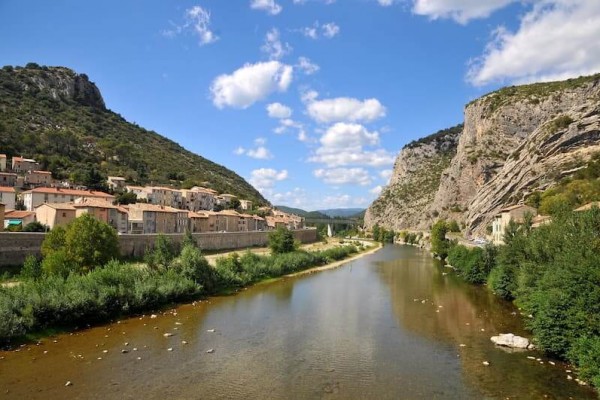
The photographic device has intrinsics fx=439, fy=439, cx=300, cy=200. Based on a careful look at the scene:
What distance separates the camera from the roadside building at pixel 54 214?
47.4 metres

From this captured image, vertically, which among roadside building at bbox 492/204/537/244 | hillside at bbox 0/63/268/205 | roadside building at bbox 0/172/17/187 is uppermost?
hillside at bbox 0/63/268/205

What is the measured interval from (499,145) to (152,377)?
92.8 meters

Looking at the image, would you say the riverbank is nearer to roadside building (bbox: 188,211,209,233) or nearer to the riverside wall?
the riverside wall

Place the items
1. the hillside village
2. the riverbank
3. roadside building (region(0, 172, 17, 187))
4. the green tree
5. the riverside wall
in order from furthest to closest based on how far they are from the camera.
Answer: roadside building (region(0, 172, 17, 187)) → the hillside village → the riverside wall → the green tree → the riverbank

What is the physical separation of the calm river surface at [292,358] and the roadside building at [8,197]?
40584mm

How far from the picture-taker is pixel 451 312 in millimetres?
31188

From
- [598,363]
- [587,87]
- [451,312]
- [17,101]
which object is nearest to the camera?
[598,363]

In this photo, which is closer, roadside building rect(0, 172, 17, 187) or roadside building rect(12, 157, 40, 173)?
roadside building rect(0, 172, 17, 187)

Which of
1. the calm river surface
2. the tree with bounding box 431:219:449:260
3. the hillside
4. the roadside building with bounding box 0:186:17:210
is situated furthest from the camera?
the hillside

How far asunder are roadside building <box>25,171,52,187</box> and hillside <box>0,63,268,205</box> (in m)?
4.85

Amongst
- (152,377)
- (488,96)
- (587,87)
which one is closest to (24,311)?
(152,377)

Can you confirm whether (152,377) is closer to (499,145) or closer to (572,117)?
→ (572,117)

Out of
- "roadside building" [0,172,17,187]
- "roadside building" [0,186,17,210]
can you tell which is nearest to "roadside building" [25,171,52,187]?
"roadside building" [0,172,17,187]

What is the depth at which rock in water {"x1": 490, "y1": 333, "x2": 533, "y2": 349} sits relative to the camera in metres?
22.2
